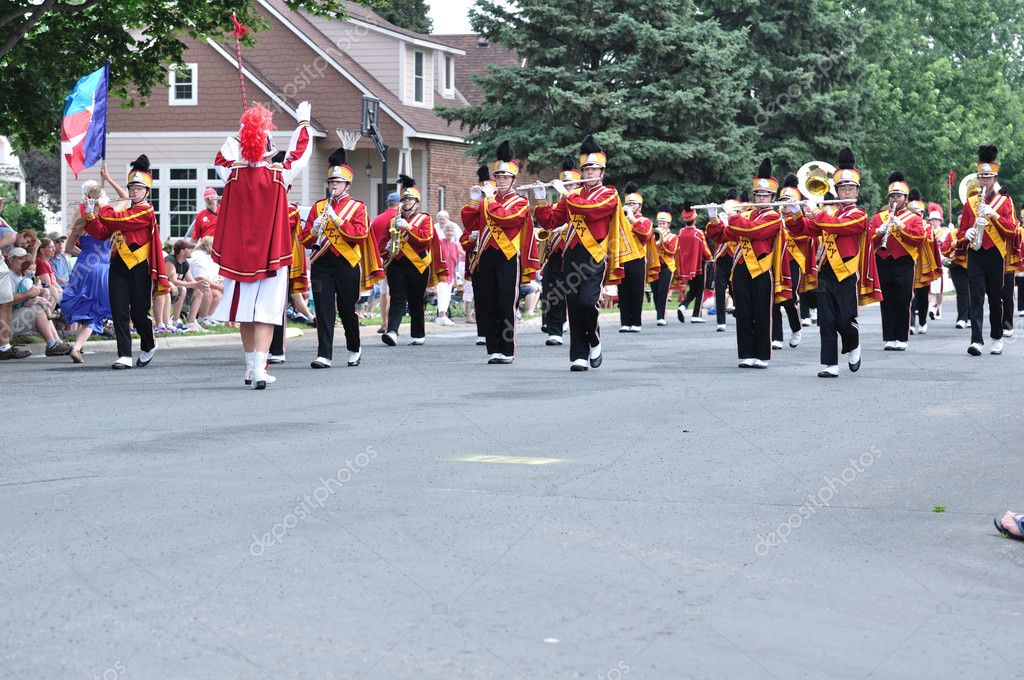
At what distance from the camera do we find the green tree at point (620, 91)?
3912cm

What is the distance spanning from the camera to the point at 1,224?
1869cm

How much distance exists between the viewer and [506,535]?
7.41 meters

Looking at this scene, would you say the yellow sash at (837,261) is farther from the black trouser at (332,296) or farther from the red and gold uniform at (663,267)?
the red and gold uniform at (663,267)

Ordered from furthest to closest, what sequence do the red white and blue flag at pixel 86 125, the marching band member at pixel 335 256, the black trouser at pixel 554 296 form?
the black trouser at pixel 554 296
the red white and blue flag at pixel 86 125
the marching band member at pixel 335 256

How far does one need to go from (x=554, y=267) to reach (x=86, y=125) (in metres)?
5.89

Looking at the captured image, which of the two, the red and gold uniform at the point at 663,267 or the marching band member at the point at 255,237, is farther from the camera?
the red and gold uniform at the point at 663,267

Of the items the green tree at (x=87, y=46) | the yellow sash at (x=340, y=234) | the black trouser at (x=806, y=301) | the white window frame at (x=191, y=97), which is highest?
the white window frame at (x=191, y=97)

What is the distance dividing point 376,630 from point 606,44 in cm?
3495

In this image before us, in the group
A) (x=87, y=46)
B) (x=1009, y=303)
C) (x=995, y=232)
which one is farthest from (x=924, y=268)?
(x=87, y=46)

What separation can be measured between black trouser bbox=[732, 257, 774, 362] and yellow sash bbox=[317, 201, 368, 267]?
3.93 m

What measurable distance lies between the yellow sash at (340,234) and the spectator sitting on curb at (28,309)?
351 centimetres

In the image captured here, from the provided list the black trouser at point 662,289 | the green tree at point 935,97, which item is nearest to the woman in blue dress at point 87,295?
the black trouser at point 662,289

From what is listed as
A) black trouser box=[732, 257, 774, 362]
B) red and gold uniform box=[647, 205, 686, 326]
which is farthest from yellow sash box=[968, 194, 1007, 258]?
red and gold uniform box=[647, 205, 686, 326]

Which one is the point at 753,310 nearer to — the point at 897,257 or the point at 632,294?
the point at 897,257
